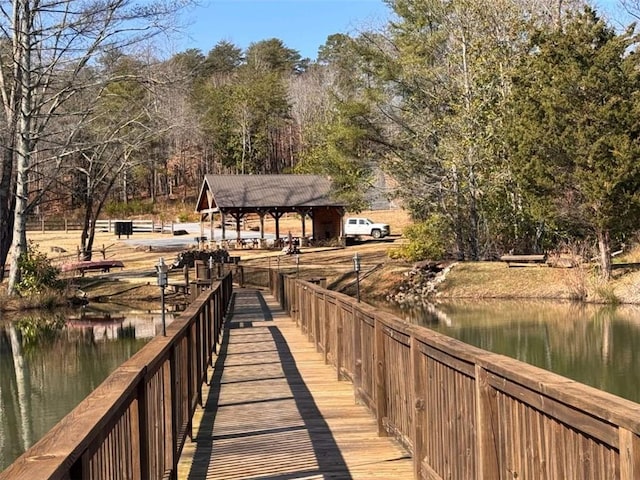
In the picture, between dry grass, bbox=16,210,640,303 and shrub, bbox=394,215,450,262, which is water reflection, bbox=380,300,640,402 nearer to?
dry grass, bbox=16,210,640,303

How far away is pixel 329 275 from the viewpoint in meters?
33.8

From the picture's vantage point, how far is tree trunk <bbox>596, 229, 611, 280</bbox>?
26375 millimetres

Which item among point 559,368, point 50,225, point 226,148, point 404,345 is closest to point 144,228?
point 50,225

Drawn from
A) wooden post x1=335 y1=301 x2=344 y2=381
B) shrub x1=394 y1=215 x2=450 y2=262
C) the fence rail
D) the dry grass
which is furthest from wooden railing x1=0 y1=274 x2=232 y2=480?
the fence rail

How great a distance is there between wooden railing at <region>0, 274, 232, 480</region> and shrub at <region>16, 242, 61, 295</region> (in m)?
23.2

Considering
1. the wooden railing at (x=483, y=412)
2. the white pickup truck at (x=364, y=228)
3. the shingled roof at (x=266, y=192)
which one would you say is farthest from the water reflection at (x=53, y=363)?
the white pickup truck at (x=364, y=228)

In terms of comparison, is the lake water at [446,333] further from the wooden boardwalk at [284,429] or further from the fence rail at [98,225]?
the fence rail at [98,225]

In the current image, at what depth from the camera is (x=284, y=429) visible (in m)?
6.93

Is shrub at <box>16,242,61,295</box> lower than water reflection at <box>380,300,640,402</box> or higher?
higher

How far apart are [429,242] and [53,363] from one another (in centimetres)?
2060

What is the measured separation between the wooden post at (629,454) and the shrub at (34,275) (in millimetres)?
28248

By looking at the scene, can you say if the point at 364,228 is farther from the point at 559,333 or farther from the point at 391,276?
the point at 559,333

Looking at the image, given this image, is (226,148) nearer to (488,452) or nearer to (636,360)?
(636,360)

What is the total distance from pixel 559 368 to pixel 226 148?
2623 inches
